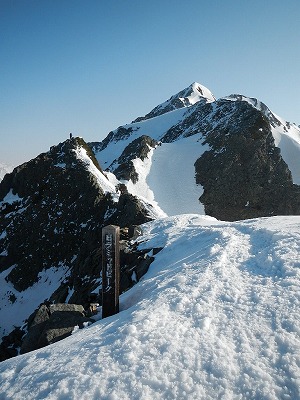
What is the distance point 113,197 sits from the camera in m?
27.5

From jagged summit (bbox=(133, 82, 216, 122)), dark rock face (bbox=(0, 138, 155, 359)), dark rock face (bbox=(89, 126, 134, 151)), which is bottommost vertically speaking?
dark rock face (bbox=(0, 138, 155, 359))

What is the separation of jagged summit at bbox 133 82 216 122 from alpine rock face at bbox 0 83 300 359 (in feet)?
167

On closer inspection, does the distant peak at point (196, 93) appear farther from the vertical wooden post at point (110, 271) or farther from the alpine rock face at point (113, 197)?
the vertical wooden post at point (110, 271)

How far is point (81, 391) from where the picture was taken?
417cm

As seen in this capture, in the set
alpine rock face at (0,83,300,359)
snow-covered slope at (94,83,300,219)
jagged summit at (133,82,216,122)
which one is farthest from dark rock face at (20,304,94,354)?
jagged summit at (133,82,216,122)

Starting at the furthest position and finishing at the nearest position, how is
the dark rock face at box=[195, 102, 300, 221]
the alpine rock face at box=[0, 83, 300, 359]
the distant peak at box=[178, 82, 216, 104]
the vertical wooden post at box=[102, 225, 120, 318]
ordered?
1. the distant peak at box=[178, 82, 216, 104]
2. the dark rock face at box=[195, 102, 300, 221]
3. the alpine rock face at box=[0, 83, 300, 359]
4. the vertical wooden post at box=[102, 225, 120, 318]

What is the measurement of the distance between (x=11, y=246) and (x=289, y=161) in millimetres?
52240

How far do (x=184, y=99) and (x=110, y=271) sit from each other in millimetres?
117533

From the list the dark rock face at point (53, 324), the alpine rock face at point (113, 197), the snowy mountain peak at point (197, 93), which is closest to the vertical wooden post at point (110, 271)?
the dark rock face at point (53, 324)

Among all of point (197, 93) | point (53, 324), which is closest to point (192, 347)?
point (53, 324)

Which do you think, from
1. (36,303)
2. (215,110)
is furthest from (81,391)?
(215,110)

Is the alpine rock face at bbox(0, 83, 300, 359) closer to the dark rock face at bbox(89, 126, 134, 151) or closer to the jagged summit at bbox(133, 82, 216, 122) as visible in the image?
the dark rock face at bbox(89, 126, 134, 151)

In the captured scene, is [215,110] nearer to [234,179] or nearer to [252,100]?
[234,179]

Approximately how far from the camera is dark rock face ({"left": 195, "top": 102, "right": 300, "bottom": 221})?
142 feet
